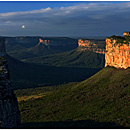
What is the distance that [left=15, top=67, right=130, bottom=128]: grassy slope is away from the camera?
7006 centimetres

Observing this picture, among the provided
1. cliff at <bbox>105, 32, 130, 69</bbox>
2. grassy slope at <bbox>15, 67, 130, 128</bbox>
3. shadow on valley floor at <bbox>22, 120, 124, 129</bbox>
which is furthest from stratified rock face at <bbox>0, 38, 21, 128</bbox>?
cliff at <bbox>105, 32, 130, 69</bbox>

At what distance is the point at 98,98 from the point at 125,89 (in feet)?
37.1

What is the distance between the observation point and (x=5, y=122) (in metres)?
50.0

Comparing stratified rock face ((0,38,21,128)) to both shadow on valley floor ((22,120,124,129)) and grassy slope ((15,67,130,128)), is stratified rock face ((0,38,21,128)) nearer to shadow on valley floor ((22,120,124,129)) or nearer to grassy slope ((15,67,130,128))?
shadow on valley floor ((22,120,124,129))

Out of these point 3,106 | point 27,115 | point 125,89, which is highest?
point 3,106

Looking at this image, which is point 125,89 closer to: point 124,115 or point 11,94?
point 124,115

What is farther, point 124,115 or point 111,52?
point 111,52

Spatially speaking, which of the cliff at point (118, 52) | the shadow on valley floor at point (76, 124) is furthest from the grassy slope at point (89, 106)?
the cliff at point (118, 52)

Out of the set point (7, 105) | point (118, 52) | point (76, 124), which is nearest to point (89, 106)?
point (76, 124)

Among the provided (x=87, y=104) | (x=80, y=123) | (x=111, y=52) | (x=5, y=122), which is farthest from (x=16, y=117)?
(x=111, y=52)

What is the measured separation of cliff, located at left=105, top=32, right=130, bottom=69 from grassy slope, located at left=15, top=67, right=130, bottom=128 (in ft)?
13.9

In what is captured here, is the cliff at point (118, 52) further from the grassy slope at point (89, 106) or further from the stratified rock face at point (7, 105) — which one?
the stratified rock face at point (7, 105)

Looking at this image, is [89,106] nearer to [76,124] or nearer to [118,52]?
[76,124]

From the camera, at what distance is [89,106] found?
278 feet
